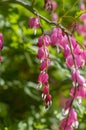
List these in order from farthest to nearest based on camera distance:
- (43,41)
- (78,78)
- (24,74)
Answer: (24,74), (43,41), (78,78)

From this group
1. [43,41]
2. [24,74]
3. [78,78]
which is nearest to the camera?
[78,78]

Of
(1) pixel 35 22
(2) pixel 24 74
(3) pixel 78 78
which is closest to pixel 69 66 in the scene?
(3) pixel 78 78

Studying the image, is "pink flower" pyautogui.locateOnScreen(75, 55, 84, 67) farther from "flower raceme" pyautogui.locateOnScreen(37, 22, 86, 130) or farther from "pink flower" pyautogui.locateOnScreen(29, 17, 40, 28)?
"pink flower" pyautogui.locateOnScreen(29, 17, 40, 28)

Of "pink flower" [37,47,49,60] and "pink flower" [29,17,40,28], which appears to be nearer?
"pink flower" [37,47,49,60]

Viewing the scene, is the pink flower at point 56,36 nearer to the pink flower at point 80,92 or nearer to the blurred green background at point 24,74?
the pink flower at point 80,92

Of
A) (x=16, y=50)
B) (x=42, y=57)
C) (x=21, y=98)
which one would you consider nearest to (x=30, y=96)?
(x=21, y=98)

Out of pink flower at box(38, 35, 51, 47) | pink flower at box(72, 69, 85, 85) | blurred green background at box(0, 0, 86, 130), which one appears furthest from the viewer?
blurred green background at box(0, 0, 86, 130)

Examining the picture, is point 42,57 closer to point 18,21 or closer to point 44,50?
point 44,50

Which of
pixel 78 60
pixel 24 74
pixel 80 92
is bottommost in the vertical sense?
pixel 24 74

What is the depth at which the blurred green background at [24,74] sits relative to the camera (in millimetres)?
2303

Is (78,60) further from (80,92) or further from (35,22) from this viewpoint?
(35,22)

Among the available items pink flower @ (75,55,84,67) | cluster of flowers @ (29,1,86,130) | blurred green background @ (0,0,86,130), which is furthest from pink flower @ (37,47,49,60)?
blurred green background @ (0,0,86,130)

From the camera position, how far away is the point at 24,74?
104 inches

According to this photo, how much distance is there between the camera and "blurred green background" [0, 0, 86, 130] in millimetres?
2303
